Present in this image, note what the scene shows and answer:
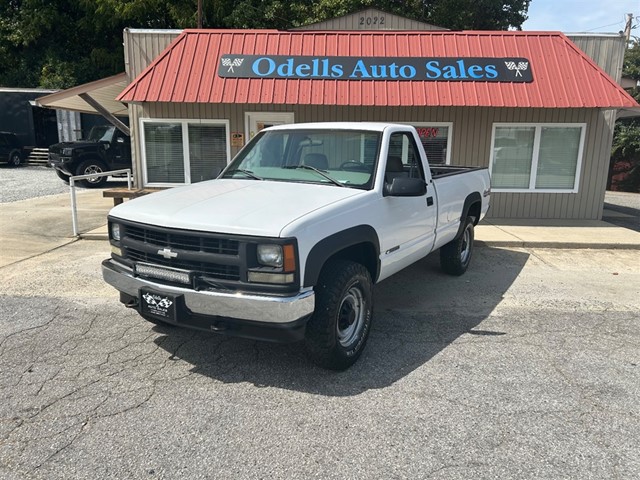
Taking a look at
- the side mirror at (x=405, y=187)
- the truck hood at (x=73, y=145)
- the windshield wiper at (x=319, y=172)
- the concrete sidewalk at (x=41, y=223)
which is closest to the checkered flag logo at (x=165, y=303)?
the windshield wiper at (x=319, y=172)

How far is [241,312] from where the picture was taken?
11.0 ft

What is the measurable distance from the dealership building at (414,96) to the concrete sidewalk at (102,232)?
1055mm

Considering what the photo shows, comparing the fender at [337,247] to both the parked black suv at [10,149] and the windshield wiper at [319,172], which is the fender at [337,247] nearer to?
the windshield wiper at [319,172]

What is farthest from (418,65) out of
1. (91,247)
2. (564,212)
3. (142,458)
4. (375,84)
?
(142,458)

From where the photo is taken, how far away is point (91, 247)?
820 cm

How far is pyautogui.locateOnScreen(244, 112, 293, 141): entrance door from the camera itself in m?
10.9

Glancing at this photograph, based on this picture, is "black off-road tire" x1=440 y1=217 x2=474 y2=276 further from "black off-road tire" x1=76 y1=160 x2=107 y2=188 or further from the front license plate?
"black off-road tire" x1=76 y1=160 x2=107 y2=188

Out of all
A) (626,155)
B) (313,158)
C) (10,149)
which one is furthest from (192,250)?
(10,149)

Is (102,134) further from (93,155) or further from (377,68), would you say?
(377,68)

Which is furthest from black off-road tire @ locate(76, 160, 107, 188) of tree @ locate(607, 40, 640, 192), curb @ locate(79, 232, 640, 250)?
tree @ locate(607, 40, 640, 192)

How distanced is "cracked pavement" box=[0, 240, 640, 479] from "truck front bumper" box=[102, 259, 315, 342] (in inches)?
19.8

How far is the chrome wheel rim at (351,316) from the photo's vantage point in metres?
3.97

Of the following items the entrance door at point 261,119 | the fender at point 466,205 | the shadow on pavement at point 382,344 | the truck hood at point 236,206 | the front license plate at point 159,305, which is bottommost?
the shadow on pavement at point 382,344

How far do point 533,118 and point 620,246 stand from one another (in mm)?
3393
